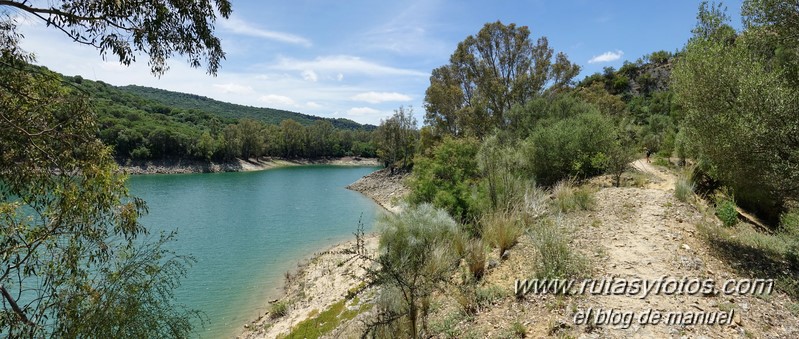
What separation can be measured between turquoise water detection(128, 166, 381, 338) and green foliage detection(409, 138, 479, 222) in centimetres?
649

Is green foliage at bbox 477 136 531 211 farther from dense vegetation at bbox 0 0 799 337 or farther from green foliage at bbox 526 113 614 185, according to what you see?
green foliage at bbox 526 113 614 185

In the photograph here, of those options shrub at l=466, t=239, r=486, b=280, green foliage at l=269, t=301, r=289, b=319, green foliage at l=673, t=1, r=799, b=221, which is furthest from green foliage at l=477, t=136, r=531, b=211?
green foliage at l=269, t=301, r=289, b=319

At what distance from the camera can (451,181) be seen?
1659 cm

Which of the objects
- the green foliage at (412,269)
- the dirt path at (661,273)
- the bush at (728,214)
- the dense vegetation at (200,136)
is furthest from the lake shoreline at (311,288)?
the dense vegetation at (200,136)

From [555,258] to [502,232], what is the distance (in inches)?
84.0

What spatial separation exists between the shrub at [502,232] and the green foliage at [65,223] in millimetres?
6407

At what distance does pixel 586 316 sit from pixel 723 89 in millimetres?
5533

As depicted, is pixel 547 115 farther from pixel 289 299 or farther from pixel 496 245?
pixel 289 299

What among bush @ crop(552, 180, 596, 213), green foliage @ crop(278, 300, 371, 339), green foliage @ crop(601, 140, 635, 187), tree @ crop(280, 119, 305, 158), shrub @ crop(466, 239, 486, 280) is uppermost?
tree @ crop(280, 119, 305, 158)

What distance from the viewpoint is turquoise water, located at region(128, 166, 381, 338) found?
12.5 m

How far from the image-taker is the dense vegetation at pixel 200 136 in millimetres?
65062

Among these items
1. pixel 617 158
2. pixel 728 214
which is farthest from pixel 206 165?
pixel 728 214

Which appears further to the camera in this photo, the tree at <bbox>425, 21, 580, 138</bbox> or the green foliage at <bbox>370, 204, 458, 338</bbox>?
the tree at <bbox>425, 21, 580, 138</bbox>

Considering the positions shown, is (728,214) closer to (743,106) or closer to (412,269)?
(743,106)
